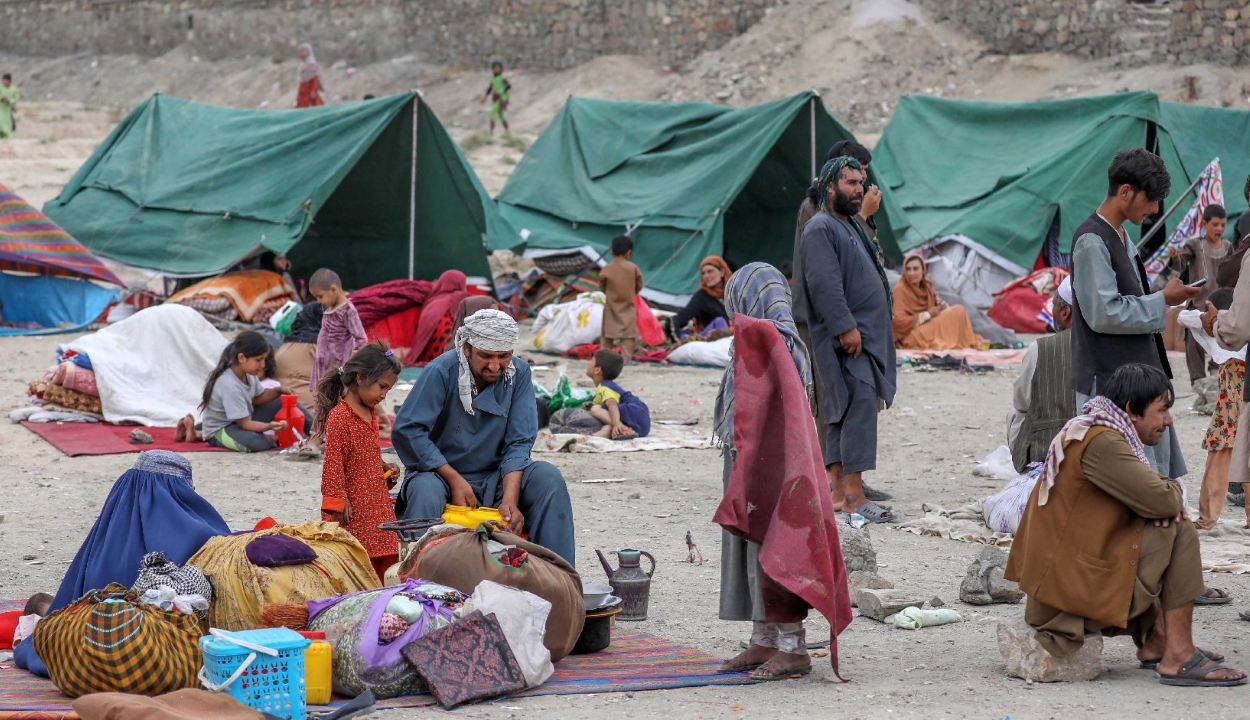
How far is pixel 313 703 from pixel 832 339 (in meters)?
2.93

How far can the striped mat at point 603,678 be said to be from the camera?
3.78 metres

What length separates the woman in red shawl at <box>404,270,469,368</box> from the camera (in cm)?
1064

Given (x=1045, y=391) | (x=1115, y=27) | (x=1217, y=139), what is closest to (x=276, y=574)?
(x=1045, y=391)

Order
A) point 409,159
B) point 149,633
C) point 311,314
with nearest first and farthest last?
point 149,633, point 311,314, point 409,159

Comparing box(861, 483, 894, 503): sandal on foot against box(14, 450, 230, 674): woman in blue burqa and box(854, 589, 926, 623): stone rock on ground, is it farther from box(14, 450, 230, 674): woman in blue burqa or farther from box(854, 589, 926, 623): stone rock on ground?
box(14, 450, 230, 674): woman in blue burqa

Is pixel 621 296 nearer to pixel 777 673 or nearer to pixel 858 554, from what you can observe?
pixel 858 554

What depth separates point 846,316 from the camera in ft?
19.6

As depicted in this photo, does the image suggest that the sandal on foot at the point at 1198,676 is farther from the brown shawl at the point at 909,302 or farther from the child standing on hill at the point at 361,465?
the brown shawl at the point at 909,302

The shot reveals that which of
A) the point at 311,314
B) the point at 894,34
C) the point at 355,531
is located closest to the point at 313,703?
the point at 355,531

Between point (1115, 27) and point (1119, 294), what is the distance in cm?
2112

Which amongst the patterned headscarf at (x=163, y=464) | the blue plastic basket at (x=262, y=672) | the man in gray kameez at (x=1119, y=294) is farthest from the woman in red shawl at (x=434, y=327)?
the blue plastic basket at (x=262, y=672)

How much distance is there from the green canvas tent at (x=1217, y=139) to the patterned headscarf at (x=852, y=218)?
30.3 feet

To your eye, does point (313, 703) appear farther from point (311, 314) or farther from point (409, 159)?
point (409, 159)

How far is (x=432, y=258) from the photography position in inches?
522
